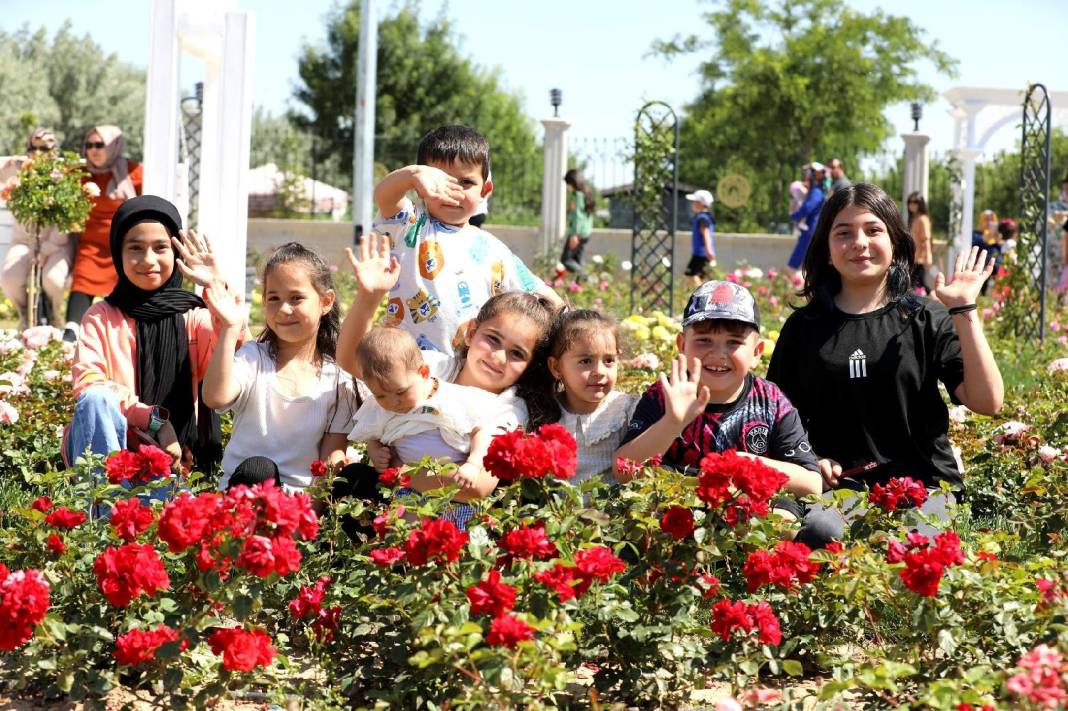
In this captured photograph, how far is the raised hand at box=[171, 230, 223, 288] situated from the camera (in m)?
3.58

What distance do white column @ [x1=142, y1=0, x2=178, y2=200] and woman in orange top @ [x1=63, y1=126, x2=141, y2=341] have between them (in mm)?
1443

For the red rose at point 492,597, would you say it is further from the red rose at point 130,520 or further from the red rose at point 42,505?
the red rose at point 42,505

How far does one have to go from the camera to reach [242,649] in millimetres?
2330

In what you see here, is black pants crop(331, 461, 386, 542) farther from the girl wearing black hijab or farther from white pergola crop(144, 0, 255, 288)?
white pergola crop(144, 0, 255, 288)

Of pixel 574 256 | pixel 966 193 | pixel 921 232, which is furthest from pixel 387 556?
pixel 966 193

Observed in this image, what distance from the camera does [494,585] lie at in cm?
218

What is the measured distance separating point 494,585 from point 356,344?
60.0 inches

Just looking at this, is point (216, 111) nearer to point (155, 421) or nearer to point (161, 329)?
point (161, 329)

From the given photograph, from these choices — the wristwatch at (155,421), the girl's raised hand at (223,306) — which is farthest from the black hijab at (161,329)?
the girl's raised hand at (223,306)

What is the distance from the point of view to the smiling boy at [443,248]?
12.7 feet

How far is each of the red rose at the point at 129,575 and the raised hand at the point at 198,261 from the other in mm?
1341

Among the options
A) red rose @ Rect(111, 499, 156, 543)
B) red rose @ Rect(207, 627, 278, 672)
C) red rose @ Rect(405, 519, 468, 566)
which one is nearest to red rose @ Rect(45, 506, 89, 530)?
red rose @ Rect(111, 499, 156, 543)

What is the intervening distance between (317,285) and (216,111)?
3209mm

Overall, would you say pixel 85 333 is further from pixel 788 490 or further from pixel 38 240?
pixel 38 240
